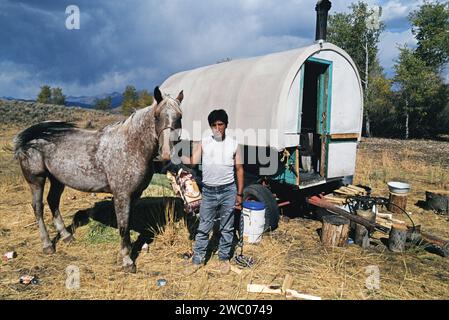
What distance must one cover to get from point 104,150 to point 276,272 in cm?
307

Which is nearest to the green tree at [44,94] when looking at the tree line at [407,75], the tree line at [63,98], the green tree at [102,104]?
the tree line at [63,98]

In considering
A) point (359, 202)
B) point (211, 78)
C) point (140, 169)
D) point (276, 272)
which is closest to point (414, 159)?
point (359, 202)

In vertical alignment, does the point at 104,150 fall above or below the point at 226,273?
above

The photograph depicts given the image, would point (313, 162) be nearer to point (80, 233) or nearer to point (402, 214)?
point (402, 214)

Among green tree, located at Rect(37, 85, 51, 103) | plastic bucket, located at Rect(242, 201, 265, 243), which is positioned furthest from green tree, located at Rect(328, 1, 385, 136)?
green tree, located at Rect(37, 85, 51, 103)

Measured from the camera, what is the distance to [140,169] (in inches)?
167

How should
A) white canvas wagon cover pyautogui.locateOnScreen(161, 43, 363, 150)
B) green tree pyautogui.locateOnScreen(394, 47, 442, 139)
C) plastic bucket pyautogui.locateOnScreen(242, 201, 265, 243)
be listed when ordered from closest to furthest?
1. plastic bucket pyautogui.locateOnScreen(242, 201, 265, 243)
2. white canvas wagon cover pyautogui.locateOnScreen(161, 43, 363, 150)
3. green tree pyautogui.locateOnScreen(394, 47, 442, 139)

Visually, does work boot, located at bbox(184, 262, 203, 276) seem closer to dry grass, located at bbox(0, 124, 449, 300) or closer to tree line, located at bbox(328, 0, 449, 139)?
dry grass, located at bbox(0, 124, 449, 300)

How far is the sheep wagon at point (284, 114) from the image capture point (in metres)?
5.75

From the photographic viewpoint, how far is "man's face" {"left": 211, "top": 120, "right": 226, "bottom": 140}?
3.99 meters

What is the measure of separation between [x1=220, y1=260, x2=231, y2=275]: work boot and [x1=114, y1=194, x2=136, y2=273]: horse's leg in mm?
1264

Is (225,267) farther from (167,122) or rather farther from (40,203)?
(40,203)

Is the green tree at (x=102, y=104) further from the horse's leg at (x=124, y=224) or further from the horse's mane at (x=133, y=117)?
the horse's leg at (x=124, y=224)

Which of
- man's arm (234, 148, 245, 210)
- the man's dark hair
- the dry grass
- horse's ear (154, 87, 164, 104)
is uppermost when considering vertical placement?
horse's ear (154, 87, 164, 104)
